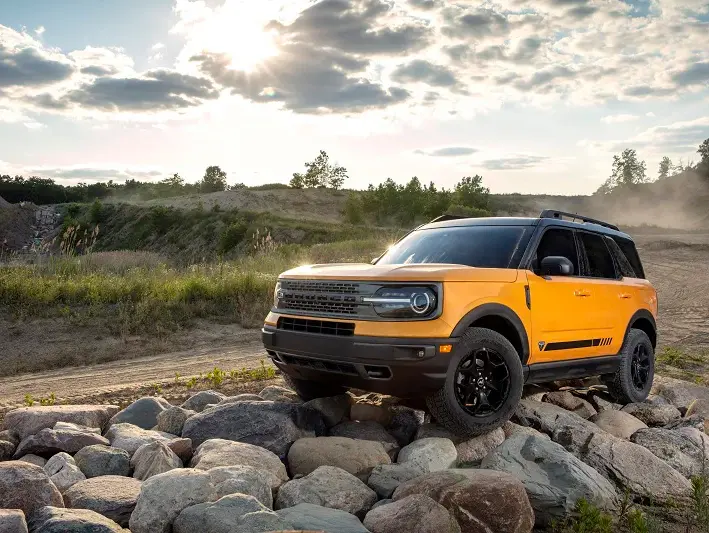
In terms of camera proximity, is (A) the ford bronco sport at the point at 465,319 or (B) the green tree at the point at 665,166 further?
(B) the green tree at the point at 665,166

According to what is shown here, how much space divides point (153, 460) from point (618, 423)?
5.01 metres

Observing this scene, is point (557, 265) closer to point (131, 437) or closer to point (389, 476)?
point (389, 476)

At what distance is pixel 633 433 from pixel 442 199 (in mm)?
67407

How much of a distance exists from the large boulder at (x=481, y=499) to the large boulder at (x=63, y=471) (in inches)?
99.6

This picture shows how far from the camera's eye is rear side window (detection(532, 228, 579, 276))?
7.28m

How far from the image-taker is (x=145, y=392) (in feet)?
28.1

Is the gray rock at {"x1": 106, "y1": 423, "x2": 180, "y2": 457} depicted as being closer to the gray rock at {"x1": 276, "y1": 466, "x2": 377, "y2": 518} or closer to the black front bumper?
the gray rock at {"x1": 276, "y1": 466, "x2": 377, "y2": 518}

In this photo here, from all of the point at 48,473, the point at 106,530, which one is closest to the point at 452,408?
the point at 106,530

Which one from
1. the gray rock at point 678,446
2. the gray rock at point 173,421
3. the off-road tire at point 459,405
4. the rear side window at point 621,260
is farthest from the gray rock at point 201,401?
the rear side window at point 621,260

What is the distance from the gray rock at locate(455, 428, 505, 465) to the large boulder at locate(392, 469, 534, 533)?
3.43ft

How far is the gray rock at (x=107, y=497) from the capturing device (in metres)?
4.91

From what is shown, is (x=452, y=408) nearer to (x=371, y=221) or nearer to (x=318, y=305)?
(x=318, y=305)

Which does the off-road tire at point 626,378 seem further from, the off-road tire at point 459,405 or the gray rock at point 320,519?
the gray rock at point 320,519

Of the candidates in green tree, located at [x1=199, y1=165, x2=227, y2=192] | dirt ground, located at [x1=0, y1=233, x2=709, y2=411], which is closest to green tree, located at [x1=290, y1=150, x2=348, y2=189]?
green tree, located at [x1=199, y1=165, x2=227, y2=192]
